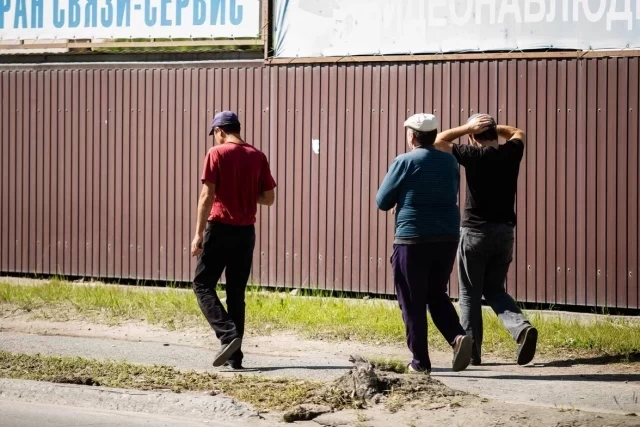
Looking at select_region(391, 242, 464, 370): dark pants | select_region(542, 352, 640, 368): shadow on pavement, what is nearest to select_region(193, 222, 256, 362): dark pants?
select_region(391, 242, 464, 370): dark pants

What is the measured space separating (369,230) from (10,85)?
499cm

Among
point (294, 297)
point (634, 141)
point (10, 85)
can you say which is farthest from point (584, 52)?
point (10, 85)

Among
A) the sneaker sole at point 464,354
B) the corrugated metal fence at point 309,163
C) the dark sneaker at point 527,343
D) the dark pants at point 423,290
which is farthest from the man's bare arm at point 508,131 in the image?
the corrugated metal fence at point 309,163

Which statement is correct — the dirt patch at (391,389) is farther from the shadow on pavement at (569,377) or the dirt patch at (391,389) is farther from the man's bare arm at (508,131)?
the man's bare arm at (508,131)

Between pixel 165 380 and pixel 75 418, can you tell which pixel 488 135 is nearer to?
pixel 165 380

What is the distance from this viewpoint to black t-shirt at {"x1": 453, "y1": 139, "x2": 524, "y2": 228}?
887cm

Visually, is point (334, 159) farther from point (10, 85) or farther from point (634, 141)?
point (10, 85)

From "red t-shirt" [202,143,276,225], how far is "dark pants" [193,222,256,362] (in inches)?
3.8

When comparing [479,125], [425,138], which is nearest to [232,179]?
[425,138]

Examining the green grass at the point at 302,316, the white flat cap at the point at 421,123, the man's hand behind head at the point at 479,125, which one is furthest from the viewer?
the green grass at the point at 302,316

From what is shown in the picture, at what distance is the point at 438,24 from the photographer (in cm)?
1274

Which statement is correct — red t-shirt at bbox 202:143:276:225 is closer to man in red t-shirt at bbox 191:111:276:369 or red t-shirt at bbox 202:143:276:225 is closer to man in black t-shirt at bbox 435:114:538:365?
man in red t-shirt at bbox 191:111:276:369

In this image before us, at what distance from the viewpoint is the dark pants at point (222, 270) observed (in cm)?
897

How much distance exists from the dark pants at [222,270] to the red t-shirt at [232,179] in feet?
0.31
